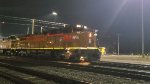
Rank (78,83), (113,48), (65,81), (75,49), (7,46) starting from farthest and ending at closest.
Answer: (113,48), (7,46), (75,49), (65,81), (78,83)

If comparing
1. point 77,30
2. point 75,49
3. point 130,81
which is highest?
point 77,30

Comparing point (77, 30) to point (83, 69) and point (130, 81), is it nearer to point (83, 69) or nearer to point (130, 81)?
point (83, 69)

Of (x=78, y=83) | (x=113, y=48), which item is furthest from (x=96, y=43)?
(x=113, y=48)

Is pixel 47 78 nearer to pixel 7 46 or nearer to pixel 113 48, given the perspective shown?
pixel 7 46

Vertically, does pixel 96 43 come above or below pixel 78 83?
above

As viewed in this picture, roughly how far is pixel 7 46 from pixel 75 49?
2353 cm

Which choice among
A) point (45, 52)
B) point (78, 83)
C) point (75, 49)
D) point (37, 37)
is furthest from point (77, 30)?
point (78, 83)

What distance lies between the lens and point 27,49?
3847cm

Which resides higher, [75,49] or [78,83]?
[75,49]

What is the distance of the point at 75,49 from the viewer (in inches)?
1104

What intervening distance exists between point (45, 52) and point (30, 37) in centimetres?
576

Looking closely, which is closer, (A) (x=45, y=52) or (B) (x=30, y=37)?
(A) (x=45, y=52)

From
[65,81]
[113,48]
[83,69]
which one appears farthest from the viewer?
[113,48]

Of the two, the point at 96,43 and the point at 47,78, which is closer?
the point at 47,78
